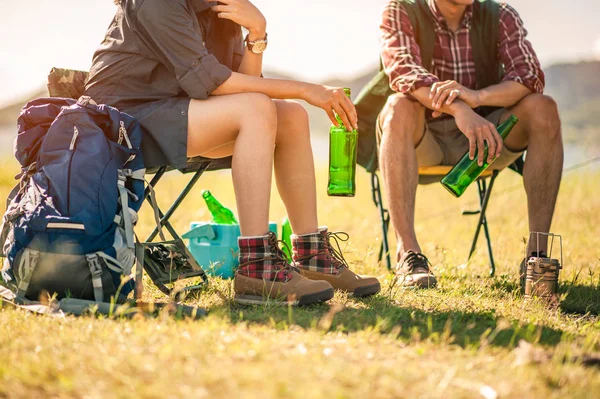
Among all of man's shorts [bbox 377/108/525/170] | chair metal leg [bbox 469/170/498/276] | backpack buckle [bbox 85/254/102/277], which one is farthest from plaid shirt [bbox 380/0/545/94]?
backpack buckle [bbox 85/254/102/277]

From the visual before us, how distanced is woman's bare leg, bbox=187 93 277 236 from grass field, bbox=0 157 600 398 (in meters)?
0.37

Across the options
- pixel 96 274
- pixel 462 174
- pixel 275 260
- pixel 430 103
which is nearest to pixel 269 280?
pixel 275 260

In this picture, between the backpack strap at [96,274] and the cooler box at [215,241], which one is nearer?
the backpack strap at [96,274]

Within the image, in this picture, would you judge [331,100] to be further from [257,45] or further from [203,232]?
[203,232]

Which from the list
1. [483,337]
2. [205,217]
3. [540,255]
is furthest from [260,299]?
[205,217]

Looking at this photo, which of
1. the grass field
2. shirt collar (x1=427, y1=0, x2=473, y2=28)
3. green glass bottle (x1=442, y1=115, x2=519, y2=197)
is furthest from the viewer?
shirt collar (x1=427, y1=0, x2=473, y2=28)

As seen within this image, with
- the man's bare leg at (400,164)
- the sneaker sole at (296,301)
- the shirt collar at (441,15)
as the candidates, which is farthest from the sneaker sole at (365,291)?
the shirt collar at (441,15)

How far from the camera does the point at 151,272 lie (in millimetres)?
2635

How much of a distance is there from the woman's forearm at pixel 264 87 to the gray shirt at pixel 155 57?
0.04 meters

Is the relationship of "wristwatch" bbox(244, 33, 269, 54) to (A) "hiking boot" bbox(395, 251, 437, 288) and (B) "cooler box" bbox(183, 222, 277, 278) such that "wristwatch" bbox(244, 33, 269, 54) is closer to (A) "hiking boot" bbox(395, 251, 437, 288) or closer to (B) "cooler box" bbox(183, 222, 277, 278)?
(B) "cooler box" bbox(183, 222, 277, 278)

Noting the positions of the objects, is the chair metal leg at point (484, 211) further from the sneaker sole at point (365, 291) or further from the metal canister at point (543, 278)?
the sneaker sole at point (365, 291)

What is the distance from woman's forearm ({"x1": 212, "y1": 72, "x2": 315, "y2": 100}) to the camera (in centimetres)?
262

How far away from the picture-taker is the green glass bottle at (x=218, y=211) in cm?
351

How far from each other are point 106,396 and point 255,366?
0.34 m
